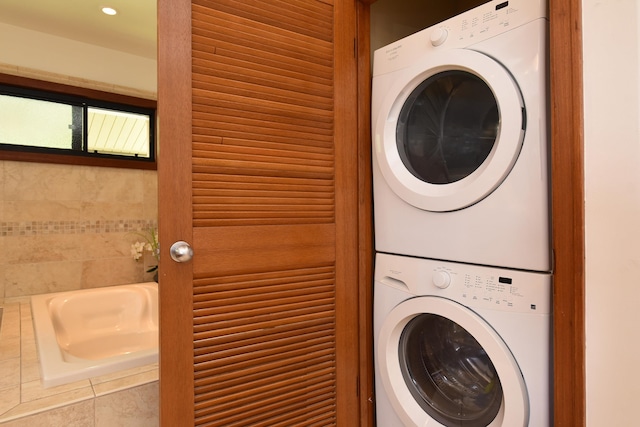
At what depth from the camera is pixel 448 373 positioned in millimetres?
1199

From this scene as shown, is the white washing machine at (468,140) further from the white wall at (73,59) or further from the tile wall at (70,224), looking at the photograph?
the white wall at (73,59)

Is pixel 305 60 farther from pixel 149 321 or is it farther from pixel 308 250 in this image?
pixel 149 321

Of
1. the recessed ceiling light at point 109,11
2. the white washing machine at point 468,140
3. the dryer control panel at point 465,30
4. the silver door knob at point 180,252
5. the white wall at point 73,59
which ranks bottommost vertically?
the silver door knob at point 180,252

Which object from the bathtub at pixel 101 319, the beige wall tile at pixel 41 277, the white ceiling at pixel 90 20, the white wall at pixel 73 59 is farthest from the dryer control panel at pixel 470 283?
the white wall at pixel 73 59

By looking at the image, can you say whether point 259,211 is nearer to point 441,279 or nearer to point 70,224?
point 441,279

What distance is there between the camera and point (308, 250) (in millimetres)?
1260

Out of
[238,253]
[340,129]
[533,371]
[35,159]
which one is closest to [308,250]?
[238,253]

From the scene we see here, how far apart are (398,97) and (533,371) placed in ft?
3.13

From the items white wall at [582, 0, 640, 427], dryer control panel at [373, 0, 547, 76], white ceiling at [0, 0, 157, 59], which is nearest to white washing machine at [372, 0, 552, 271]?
dryer control panel at [373, 0, 547, 76]

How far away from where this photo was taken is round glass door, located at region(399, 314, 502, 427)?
1.07 meters

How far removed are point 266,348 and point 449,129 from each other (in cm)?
97

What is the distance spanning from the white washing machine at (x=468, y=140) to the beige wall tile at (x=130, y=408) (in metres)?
1.00

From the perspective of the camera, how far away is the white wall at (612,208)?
29.2 inches

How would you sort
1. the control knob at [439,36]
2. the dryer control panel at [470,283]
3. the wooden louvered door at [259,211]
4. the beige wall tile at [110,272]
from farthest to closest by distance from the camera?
the beige wall tile at [110,272] < the control knob at [439,36] < the wooden louvered door at [259,211] < the dryer control panel at [470,283]
